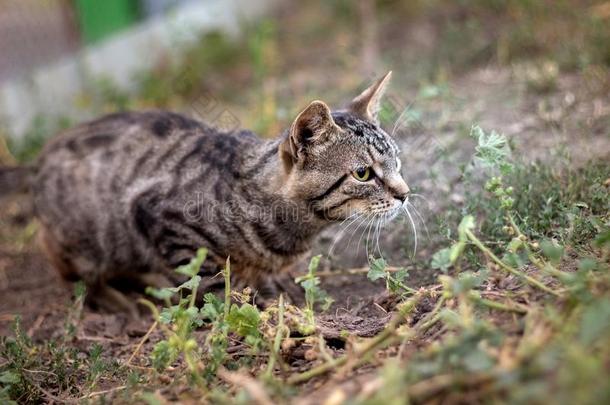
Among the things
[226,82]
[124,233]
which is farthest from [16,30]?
[124,233]

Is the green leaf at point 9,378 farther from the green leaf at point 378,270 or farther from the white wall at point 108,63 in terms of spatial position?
the white wall at point 108,63

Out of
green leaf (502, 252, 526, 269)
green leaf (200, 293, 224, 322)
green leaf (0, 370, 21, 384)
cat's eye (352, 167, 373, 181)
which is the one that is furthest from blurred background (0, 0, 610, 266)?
green leaf (0, 370, 21, 384)

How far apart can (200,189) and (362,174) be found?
3.06 feet

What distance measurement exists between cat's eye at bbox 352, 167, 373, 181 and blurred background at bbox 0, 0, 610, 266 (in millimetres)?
551

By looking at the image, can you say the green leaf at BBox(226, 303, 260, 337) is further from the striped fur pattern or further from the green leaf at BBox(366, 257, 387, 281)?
the striped fur pattern

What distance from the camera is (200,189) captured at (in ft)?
12.6

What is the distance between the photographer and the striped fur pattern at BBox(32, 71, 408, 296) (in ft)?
11.5

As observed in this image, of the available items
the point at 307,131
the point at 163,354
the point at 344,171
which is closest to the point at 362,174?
the point at 344,171

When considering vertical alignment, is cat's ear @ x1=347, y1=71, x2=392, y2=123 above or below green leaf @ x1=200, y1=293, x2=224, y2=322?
above

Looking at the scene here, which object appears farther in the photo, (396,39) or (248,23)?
(248,23)

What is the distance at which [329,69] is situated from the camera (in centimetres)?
717

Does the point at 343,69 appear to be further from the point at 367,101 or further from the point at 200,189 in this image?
the point at 200,189

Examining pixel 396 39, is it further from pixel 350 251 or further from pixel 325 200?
pixel 325 200

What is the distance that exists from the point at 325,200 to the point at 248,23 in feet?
16.8
